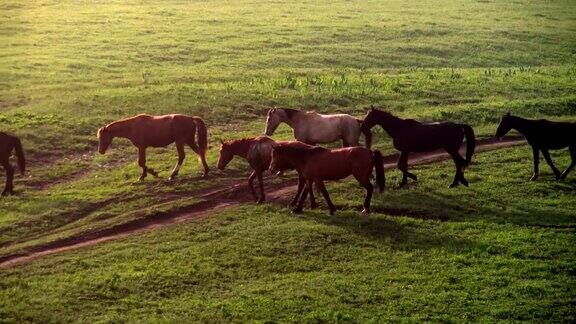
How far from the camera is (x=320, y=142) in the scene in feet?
77.0

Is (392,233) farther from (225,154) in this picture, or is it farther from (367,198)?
(225,154)

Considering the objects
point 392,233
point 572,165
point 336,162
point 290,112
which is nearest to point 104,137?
point 290,112

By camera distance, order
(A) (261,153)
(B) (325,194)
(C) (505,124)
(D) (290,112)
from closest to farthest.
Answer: (B) (325,194) → (A) (261,153) → (D) (290,112) → (C) (505,124)

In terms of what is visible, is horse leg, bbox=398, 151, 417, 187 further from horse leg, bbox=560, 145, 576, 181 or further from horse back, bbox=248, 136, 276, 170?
horse leg, bbox=560, 145, 576, 181

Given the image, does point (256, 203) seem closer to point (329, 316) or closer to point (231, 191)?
point (231, 191)

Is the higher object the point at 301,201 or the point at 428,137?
the point at 428,137

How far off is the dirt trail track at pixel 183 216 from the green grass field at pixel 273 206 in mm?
376

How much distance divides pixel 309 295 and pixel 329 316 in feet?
2.67

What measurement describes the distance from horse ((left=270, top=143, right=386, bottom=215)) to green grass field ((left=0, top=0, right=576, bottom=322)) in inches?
26.7

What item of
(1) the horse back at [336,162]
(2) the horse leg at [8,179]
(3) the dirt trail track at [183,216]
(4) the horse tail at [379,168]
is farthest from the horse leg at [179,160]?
(4) the horse tail at [379,168]

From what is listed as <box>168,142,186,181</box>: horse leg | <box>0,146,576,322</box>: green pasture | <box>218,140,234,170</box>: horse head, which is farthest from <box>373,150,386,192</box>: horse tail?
<box>168,142,186,181</box>: horse leg

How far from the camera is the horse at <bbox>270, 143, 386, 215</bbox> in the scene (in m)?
19.2

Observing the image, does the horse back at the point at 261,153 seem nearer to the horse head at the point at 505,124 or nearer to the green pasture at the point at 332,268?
the green pasture at the point at 332,268

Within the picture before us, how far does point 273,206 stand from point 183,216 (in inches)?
89.5
